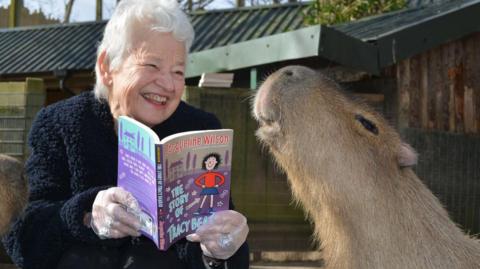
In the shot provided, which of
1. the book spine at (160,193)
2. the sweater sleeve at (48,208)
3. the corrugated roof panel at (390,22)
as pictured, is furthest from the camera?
the corrugated roof panel at (390,22)

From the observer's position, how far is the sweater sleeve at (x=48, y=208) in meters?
2.84

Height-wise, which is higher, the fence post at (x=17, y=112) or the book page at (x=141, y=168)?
the fence post at (x=17, y=112)

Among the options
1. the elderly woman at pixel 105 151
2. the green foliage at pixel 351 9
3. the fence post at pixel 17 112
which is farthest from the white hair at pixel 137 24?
the green foliage at pixel 351 9

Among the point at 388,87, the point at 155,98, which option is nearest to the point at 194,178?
the point at 155,98

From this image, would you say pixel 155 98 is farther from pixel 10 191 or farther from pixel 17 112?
pixel 17 112

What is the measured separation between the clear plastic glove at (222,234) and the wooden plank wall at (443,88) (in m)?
5.21

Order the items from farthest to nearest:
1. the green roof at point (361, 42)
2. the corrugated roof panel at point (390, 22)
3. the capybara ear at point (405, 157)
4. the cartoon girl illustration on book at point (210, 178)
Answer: the corrugated roof panel at point (390, 22)
the green roof at point (361, 42)
the capybara ear at point (405, 157)
the cartoon girl illustration on book at point (210, 178)

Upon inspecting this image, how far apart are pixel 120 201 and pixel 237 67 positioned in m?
4.62

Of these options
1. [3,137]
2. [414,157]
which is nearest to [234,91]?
[3,137]

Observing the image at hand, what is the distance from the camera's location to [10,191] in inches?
152

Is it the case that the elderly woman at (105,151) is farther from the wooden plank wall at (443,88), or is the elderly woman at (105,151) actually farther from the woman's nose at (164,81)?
the wooden plank wall at (443,88)

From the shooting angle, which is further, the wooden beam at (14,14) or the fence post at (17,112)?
the wooden beam at (14,14)

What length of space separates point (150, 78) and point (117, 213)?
541 mm

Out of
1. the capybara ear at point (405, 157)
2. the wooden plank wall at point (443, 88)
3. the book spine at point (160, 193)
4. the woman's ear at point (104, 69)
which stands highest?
the wooden plank wall at point (443, 88)
